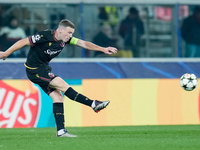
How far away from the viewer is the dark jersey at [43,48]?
7090mm

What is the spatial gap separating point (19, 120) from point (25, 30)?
510cm

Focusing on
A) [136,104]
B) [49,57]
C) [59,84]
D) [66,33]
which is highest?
[66,33]

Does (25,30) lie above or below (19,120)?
above

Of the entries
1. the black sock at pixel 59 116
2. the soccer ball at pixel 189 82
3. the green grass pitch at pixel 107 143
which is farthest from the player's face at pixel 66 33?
the soccer ball at pixel 189 82

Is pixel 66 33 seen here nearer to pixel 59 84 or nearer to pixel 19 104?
pixel 59 84

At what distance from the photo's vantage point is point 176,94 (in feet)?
33.5

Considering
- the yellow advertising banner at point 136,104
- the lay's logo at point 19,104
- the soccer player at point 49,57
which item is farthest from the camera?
the yellow advertising banner at point 136,104

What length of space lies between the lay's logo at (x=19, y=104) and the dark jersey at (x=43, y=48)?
2.67m

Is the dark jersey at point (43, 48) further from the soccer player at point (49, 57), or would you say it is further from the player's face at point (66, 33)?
the player's face at point (66, 33)

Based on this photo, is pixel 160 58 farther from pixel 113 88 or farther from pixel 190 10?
pixel 113 88

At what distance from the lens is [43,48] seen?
7160 mm

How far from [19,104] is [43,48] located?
2.88m

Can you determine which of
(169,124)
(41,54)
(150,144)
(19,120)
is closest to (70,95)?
(41,54)

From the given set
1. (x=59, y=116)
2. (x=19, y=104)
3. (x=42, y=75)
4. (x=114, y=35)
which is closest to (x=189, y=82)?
(x=59, y=116)
